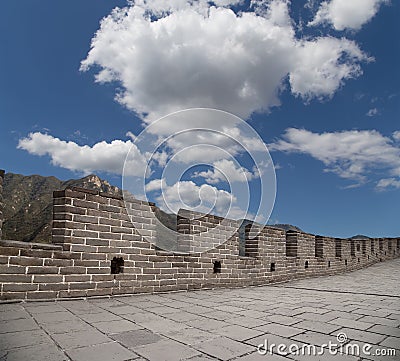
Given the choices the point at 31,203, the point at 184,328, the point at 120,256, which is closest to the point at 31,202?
the point at 31,203

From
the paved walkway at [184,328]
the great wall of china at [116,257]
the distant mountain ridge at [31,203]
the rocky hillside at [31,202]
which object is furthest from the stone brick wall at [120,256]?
the rocky hillside at [31,202]

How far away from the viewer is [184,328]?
2.60m

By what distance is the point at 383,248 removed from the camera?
1495 cm

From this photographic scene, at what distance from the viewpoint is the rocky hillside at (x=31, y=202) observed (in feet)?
127

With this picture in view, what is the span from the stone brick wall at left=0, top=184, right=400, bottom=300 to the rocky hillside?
107ft

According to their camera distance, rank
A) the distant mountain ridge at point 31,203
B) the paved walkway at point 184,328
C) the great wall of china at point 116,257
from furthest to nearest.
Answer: the distant mountain ridge at point 31,203 < the great wall of china at point 116,257 < the paved walkway at point 184,328

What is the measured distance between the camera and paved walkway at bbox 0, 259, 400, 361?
6.51 feet

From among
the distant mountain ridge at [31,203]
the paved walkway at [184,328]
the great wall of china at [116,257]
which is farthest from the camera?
the distant mountain ridge at [31,203]

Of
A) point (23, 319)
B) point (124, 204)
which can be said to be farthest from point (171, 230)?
point (23, 319)

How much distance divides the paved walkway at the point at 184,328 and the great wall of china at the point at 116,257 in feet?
0.83

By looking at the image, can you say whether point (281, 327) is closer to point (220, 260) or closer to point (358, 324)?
point (358, 324)

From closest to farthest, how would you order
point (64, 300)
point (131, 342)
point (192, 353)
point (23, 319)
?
1. point (192, 353)
2. point (131, 342)
3. point (23, 319)
4. point (64, 300)

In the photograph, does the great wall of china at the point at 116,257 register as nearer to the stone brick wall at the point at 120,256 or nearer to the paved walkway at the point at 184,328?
the stone brick wall at the point at 120,256

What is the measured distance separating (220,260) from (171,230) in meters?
1.15
